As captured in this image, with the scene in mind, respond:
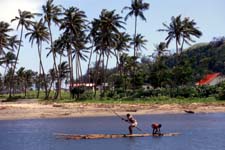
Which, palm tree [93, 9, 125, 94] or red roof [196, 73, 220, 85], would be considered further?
red roof [196, 73, 220, 85]

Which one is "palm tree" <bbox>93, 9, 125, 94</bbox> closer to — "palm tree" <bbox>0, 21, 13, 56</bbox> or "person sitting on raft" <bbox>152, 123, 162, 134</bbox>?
"palm tree" <bbox>0, 21, 13, 56</bbox>

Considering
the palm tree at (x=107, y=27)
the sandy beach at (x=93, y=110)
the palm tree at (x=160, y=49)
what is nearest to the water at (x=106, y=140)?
the sandy beach at (x=93, y=110)

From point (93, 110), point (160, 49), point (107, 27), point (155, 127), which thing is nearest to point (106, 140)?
point (155, 127)

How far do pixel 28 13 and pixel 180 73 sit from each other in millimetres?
35011

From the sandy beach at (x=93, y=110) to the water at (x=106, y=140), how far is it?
4.63 metres

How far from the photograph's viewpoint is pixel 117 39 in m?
109

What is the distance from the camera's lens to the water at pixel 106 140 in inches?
1496

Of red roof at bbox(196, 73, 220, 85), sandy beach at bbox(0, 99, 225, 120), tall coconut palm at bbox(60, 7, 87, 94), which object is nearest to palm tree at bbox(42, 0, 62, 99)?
tall coconut palm at bbox(60, 7, 87, 94)

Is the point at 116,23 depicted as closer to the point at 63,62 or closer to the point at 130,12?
the point at 130,12

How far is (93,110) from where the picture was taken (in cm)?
7600

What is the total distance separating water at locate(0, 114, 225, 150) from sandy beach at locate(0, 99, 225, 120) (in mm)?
4633

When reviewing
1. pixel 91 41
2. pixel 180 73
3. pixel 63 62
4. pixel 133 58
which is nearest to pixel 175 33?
pixel 180 73

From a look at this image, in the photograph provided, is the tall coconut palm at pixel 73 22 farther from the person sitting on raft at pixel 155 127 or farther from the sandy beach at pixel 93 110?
the person sitting on raft at pixel 155 127

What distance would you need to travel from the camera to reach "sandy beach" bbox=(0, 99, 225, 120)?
72.4 m
